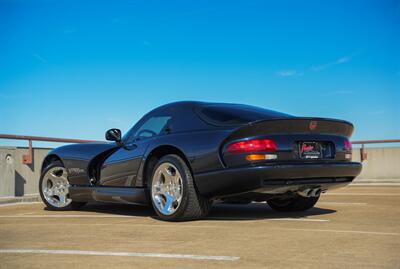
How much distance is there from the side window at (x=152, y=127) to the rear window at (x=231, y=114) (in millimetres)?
566

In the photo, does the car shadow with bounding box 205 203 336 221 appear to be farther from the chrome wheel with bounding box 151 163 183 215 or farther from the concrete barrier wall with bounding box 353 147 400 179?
the concrete barrier wall with bounding box 353 147 400 179

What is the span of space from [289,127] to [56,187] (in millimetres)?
4104

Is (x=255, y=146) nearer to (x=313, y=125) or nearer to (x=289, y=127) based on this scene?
(x=289, y=127)

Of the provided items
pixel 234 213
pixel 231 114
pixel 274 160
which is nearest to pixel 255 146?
pixel 274 160

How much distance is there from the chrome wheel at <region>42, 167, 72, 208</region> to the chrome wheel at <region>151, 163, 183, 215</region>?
2306 mm

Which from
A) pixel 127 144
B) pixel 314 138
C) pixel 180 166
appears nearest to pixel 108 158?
pixel 127 144

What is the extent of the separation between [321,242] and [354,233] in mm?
597

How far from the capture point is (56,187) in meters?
7.89

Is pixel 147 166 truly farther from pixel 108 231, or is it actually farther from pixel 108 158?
pixel 108 231

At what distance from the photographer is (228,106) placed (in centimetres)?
611

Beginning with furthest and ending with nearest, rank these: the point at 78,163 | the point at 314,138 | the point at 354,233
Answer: the point at 78,163 < the point at 314,138 < the point at 354,233

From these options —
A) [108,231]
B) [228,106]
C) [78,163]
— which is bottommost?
[108,231]

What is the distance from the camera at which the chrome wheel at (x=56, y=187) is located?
7.77m

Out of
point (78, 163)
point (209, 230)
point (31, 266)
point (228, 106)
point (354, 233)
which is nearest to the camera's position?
point (31, 266)
